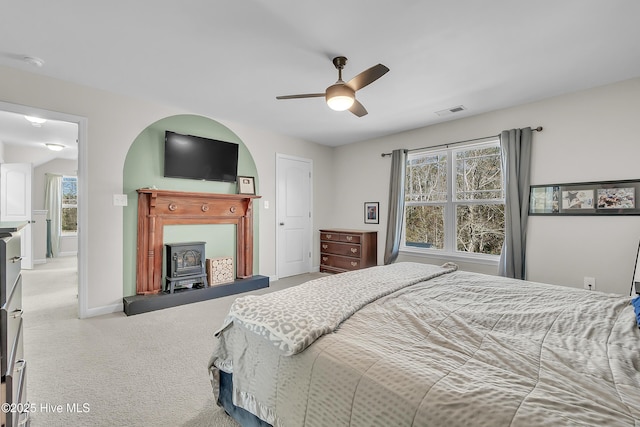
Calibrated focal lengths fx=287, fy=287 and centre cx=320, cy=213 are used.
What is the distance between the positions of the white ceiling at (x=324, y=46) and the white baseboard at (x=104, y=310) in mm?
2504

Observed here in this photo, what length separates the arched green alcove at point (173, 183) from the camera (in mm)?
3521

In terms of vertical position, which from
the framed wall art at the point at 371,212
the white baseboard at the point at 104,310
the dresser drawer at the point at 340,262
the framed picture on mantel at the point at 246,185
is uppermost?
the framed picture on mantel at the point at 246,185

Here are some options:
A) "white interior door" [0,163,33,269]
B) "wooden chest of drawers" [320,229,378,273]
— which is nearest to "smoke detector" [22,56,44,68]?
"white interior door" [0,163,33,269]

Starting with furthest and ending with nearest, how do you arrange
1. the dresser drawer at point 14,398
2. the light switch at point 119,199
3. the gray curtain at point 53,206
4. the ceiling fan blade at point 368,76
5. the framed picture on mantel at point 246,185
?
1. the gray curtain at point 53,206
2. the framed picture on mantel at point 246,185
3. the light switch at point 119,199
4. the ceiling fan blade at point 368,76
5. the dresser drawer at point 14,398

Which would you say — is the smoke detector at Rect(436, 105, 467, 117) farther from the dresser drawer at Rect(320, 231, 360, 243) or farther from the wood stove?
the wood stove

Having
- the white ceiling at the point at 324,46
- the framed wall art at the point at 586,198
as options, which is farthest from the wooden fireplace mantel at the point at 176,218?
the framed wall art at the point at 586,198

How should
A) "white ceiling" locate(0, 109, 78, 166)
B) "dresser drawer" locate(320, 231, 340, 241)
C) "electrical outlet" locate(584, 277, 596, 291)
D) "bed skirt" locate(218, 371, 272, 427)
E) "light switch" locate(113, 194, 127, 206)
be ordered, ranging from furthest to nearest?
"dresser drawer" locate(320, 231, 340, 241)
"white ceiling" locate(0, 109, 78, 166)
"light switch" locate(113, 194, 127, 206)
"electrical outlet" locate(584, 277, 596, 291)
"bed skirt" locate(218, 371, 272, 427)

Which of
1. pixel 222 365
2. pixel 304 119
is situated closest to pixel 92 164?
pixel 304 119

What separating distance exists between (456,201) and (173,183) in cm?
409

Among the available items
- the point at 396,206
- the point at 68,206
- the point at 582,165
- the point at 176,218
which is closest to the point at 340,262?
the point at 396,206

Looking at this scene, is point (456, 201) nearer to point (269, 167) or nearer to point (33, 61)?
point (269, 167)

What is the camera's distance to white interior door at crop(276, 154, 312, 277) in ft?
16.9

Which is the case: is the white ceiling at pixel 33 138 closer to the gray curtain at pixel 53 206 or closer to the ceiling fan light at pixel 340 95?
the gray curtain at pixel 53 206

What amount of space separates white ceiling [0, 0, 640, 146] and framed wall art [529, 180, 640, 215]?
1.10 m
